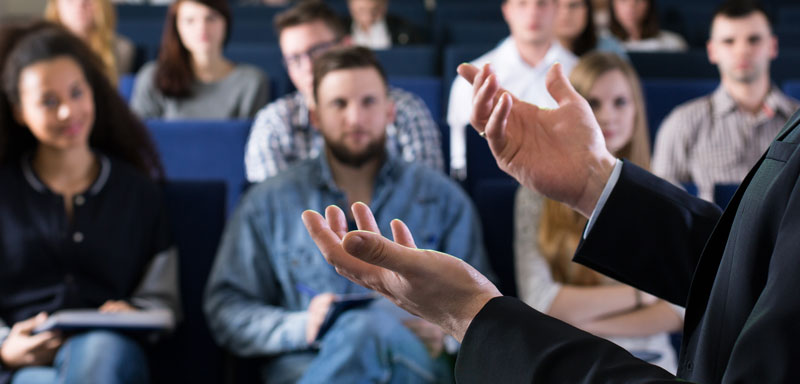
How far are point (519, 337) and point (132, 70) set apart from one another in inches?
117

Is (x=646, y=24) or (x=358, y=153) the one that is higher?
(x=358, y=153)

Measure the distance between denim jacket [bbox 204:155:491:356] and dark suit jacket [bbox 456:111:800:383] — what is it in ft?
3.16

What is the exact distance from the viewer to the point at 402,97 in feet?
7.29

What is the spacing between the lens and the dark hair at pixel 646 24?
11.7 ft

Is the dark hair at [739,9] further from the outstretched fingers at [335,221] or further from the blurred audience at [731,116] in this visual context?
the outstretched fingers at [335,221]

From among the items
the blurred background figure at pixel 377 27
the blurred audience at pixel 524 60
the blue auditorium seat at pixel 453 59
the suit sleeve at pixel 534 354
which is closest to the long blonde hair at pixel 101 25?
the blurred background figure at pixel 377 27

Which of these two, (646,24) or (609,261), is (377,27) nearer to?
(646,24)

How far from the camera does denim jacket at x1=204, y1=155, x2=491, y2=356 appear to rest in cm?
150

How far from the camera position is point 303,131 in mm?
2148

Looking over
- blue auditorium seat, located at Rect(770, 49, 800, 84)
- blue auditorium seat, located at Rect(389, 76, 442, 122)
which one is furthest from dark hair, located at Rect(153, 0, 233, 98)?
blue auditorium seat, located at Rect(770, 49, 800, 84)

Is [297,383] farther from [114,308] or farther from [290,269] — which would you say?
[114,308]

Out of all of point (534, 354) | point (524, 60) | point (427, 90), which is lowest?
point (427, 90)

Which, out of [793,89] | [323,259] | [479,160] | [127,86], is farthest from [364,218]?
[127,86]

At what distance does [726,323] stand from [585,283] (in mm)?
1101
